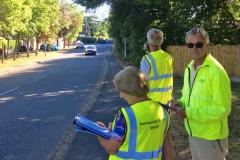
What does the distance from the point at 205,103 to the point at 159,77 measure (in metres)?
2.15

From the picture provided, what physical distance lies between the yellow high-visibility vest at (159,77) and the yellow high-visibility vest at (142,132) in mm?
2679

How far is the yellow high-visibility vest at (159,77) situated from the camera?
21.1 ft

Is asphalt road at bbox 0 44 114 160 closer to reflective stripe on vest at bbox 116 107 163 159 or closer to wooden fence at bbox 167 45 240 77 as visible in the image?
reflective stripe on vest at bbox 116 107 163 159

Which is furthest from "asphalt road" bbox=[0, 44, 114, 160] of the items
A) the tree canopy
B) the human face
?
the tree canopy

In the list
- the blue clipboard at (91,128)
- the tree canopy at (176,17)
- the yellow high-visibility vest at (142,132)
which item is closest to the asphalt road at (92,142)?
the yellow high-visibility vest at (142,132)

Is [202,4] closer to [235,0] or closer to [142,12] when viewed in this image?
[235,0]

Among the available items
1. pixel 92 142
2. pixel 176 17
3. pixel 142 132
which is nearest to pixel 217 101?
pixel 142 132

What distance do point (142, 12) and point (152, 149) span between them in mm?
22245

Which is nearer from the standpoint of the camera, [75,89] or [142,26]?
[75,89]

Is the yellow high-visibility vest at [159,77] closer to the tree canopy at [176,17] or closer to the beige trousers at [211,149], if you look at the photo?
the beige trousers at [211,149]

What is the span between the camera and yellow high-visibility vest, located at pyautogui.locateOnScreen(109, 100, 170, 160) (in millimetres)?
3551

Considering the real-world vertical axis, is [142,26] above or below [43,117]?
A: above

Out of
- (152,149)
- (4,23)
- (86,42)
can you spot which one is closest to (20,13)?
(4,23)

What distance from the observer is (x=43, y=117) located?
12500 millimetres
